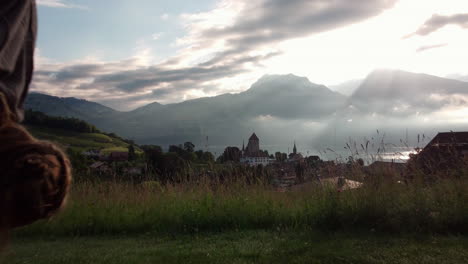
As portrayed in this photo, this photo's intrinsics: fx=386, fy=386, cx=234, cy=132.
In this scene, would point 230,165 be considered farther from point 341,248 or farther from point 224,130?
point 224,130

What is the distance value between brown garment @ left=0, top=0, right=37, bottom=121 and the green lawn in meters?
3.83

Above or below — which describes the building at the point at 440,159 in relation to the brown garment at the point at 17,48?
below

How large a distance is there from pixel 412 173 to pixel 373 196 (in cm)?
119

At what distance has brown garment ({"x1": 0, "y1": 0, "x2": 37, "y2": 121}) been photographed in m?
1.32

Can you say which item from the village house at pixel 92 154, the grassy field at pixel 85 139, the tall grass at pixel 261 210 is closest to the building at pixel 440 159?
the tall grass at pixel 261 210

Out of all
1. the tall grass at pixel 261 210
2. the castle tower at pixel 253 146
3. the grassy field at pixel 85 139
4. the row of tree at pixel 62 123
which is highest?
the row of tree at pixel 62 123

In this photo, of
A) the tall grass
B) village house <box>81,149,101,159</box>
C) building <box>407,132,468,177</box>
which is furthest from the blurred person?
village house <box>81,149,101,159</box>

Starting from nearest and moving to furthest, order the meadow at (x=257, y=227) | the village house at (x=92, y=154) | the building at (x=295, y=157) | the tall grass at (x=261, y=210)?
the meadow at (x=257, y=227), the tall grass at (x=261, y=210), the building at (x=295, y=157), the village house at (x=92, y=154)

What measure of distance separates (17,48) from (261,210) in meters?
5.85

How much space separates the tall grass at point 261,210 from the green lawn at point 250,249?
0.37 metres

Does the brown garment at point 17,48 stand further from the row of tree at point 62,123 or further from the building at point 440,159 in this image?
the row of tree at point 62,123

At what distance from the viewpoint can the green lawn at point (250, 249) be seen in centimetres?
486

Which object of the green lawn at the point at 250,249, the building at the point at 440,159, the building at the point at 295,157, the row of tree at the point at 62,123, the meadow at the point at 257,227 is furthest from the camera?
the row of tree at the point at 62,123

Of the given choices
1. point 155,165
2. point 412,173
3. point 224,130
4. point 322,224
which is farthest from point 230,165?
point 224,130
